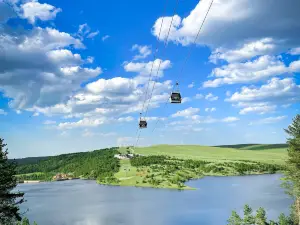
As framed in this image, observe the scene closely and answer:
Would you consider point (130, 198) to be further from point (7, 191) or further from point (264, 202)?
point (7, 191)

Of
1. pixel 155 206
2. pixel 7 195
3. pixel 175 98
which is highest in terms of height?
pixel 175 98

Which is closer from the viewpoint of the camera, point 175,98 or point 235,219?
point 175,98

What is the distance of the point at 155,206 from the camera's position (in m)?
124

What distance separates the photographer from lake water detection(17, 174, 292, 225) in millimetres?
103438

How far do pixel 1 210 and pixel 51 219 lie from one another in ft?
266

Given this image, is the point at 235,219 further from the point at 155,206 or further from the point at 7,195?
the point at 155,206

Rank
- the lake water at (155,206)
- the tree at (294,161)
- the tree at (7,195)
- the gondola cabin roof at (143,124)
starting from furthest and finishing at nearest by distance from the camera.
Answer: the lake water at (155,206) → the tree at (294,161) → the gondola cabin roof at (143,124) → the tree at (7,195)

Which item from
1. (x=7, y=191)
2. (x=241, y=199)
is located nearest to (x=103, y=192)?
(x=241, y=199)

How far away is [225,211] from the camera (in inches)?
4326

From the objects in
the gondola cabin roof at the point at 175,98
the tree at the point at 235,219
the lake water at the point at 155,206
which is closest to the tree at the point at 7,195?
the gondola cabin roof at the point at 175,98

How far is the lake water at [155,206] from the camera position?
339 feet

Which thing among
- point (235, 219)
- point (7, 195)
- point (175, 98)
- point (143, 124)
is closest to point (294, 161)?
point (235, 219)

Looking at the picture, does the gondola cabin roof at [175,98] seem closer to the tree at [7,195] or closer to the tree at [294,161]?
the tree at [7,195]

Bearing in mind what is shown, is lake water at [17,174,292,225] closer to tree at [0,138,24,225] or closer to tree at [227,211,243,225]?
tree at [227,211,243,225]
